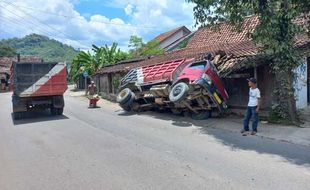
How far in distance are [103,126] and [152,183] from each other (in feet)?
24.4

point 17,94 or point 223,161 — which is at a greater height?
point 17,94

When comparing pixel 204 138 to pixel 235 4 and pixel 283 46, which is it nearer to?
pixel 283 46

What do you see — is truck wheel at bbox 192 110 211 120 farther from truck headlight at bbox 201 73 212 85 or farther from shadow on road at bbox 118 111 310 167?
truck headlight at bbox 201 73 212 85

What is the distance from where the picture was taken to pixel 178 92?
1368 centimetres

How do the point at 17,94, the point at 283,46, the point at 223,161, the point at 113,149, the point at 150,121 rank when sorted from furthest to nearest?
the point at 17,94 < the point at 150,121 < the point at 283,46 < the point at 113,149 < the point at 223,161

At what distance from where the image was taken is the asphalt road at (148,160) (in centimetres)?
609

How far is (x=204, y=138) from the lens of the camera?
10.2 meters

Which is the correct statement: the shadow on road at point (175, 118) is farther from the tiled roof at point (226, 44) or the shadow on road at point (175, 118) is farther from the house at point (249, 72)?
the tiled roof at point (226, 44)

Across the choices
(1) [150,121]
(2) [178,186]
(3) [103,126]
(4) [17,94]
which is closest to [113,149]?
(2) [178,186]

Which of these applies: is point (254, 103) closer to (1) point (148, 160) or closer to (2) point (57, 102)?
(1) point (148, 160)

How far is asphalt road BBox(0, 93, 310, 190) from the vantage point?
6086 mm

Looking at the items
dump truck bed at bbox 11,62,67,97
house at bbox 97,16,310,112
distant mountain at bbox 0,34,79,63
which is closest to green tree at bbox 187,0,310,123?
house at bbox 97,16,310,112

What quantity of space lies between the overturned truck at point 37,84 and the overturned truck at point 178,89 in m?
3.08

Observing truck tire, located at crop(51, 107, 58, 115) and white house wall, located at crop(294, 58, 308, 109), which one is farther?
truck tire, located at crop(51, 107, 58, 115)
